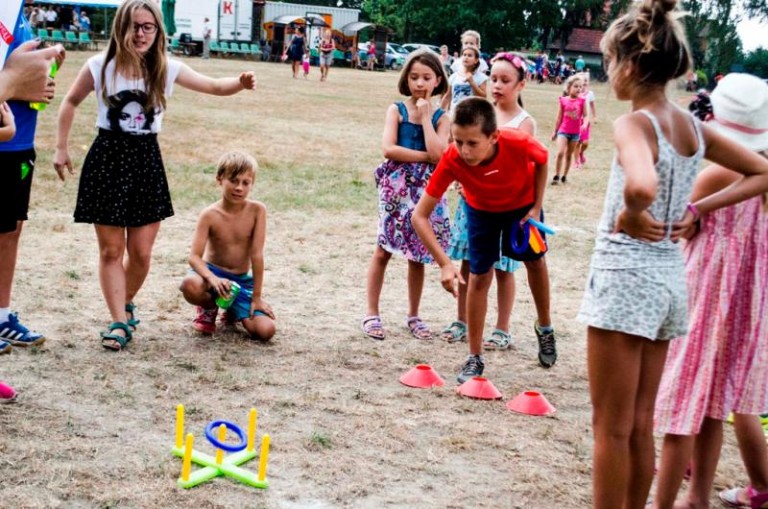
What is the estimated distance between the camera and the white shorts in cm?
281

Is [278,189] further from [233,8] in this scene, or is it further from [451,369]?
[233,8]

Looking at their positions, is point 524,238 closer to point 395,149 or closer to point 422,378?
point 422,378

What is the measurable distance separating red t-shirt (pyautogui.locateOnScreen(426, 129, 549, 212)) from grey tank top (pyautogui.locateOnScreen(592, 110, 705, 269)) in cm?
171

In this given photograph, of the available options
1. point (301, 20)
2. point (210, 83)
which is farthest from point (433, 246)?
point (301, 20)

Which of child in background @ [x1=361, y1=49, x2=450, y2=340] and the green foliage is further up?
the green foliage

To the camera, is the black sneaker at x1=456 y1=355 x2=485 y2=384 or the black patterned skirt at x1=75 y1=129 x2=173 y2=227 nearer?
the black sneaker at x1=456 y1=355 x2=485 y2=384

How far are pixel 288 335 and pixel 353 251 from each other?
236cm

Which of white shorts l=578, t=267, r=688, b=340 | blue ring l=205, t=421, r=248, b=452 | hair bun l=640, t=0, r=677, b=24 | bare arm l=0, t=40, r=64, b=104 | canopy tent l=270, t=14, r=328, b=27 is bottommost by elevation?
blue ring l=205, t=421, r=248, b=452

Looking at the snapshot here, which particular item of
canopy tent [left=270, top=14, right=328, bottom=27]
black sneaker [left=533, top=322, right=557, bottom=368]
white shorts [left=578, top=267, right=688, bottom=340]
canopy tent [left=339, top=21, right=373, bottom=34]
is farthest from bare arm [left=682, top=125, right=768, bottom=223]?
canopy tent [left=339, top=21, right=373, bottom=34]

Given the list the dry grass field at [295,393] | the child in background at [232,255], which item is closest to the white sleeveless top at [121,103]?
the child in background at [232,255]

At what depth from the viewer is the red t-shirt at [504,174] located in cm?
466

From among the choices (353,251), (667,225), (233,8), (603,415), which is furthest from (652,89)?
(233,8)

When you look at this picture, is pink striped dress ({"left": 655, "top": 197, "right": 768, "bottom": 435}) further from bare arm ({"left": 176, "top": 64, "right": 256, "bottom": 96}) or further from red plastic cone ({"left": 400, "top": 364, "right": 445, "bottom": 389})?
bare arm ({"left": 176, "top": 64, "right": 256, "bottom": 96})

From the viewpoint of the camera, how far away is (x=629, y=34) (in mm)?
2750
